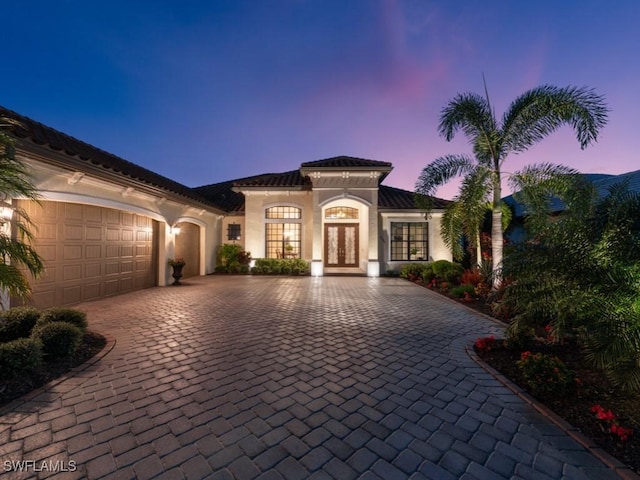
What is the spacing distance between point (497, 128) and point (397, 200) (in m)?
7.78

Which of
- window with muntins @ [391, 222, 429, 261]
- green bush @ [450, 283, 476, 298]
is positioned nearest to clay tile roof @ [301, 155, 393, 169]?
window with muntins @ [391, 222, 429, 261]

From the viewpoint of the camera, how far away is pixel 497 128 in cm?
767

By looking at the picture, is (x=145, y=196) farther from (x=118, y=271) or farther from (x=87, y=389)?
(x=87, y=389)

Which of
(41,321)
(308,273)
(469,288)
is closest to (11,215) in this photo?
(41,321)

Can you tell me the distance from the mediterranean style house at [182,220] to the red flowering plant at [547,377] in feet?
28.7

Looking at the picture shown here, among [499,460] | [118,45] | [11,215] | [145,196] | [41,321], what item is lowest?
[499,460]

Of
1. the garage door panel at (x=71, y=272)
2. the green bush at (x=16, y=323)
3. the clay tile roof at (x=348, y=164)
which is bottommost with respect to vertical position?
the green bush at (x=16, y=323)

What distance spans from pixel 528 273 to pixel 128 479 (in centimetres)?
482

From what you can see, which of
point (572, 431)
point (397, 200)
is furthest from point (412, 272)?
point (572, 431)

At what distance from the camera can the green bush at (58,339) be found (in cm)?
368

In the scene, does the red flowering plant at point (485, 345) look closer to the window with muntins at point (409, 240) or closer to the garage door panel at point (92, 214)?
the garage door panel at point (92, 214)

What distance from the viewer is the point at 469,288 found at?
27.5 feet

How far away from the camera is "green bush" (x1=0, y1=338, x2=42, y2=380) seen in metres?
3.10

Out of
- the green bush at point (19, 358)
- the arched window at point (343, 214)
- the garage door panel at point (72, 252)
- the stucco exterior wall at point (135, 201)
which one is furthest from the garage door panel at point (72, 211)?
the arched window at point (343, 214)
